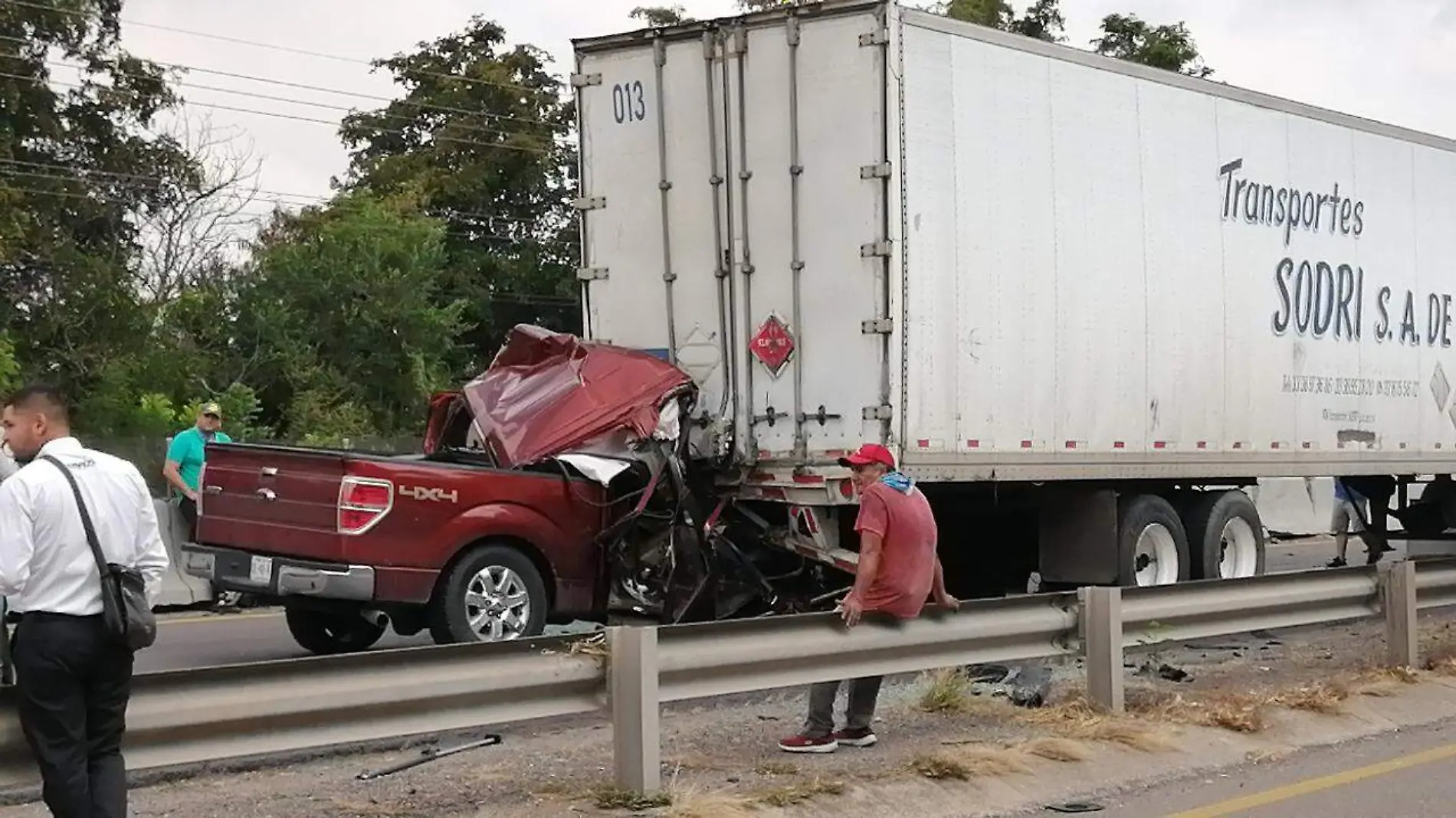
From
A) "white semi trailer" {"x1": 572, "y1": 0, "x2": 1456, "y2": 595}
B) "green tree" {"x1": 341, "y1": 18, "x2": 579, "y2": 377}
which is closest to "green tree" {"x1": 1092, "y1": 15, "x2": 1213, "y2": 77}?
"green tree" {"x1": 341, "y1": 18, "x2": 579, "y2": 377}

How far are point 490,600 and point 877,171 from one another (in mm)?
3633

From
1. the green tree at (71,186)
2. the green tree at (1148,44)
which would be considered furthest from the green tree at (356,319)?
the green tree at (1148,44)

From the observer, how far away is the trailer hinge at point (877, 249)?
36.7ft

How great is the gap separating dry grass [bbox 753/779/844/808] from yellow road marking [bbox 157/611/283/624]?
839 centimetres

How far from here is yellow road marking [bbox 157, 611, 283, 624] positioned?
1445cm

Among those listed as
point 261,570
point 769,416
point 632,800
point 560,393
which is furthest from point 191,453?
point 632,800

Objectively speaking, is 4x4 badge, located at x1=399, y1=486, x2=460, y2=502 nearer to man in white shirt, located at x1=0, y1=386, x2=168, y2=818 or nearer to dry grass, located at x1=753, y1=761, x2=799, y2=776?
dry grass, located at x1=753, y1=761, x2=799, y2=776

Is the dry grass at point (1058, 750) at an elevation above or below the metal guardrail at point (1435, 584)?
below

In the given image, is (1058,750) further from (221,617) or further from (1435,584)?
(221,617)

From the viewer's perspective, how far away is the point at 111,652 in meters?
5.61

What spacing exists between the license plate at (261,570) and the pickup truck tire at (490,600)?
38.2 inches

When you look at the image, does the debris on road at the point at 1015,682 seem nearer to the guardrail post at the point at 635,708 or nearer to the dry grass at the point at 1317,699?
the dry grass at the point at 1317,699

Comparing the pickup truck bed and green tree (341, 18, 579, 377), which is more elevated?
green tree (341, 18, 579, 377)

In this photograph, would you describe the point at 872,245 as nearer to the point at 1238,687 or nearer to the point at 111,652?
the point at 1238,687
